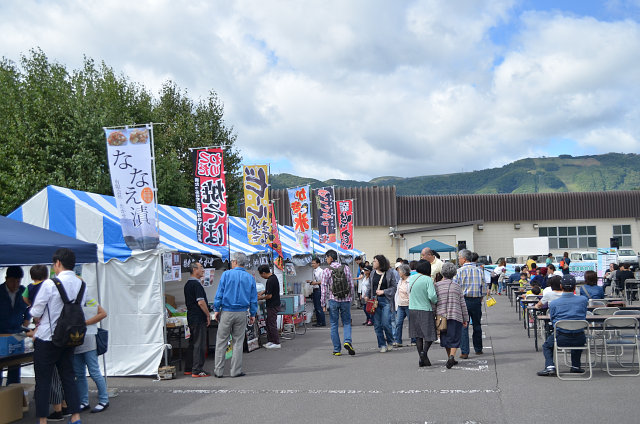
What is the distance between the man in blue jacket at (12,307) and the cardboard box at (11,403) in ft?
3.42

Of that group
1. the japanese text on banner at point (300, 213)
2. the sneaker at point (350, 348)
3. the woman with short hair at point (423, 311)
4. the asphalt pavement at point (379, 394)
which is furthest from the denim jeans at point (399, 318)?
the japanese text on banner at point (300, 213)

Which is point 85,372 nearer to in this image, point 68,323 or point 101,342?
point 101,342

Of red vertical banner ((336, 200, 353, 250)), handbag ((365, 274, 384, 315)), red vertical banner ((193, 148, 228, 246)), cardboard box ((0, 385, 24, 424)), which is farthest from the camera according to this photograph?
red vertical banner ((336, 200, 353, 250))

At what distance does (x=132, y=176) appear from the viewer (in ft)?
32.0

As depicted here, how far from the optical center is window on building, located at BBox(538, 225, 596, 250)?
45.8m

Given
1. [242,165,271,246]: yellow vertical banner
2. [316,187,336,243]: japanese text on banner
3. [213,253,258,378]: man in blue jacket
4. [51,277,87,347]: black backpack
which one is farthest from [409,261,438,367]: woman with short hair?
[316,187,336,243]: japanese text on banner

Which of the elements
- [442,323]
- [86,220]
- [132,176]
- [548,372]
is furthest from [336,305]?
[86,220]

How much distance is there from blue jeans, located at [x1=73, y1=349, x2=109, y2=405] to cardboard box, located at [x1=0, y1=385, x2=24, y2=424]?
2.19ft

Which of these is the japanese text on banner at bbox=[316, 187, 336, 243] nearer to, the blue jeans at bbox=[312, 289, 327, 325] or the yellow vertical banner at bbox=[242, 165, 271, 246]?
the blue jeans at bbox=[312, 289, 327, 325]

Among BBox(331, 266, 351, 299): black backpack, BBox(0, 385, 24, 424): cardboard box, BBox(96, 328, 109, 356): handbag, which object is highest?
Answer: BBox(331, 266, 351, 299): black backpack

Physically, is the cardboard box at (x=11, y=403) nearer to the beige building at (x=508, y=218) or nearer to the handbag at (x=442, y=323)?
the handbag at (x=442, y=323)

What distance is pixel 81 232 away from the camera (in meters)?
10.6

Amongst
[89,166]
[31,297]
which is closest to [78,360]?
[31,297]

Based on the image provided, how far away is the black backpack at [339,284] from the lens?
11.8m
